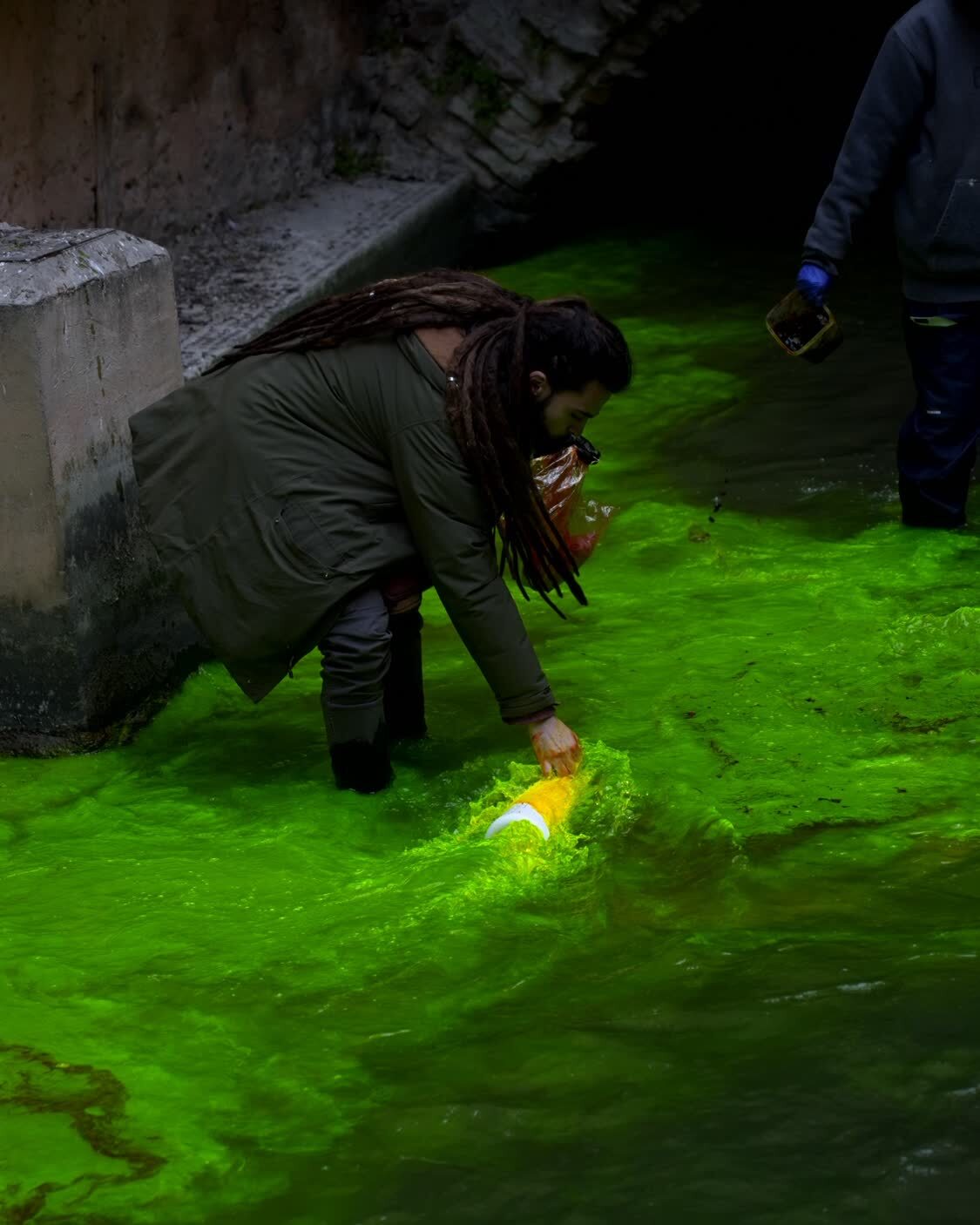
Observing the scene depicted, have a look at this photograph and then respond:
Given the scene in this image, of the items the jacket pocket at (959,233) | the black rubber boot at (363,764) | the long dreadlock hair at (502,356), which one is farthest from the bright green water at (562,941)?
the jacket pocket at (959,233)

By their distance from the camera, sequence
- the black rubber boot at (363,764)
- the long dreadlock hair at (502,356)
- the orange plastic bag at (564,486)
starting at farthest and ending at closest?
the orange plastic bag at (564,486), the black rubber boot at (363,764), the long dreadlock hair at (502,356)

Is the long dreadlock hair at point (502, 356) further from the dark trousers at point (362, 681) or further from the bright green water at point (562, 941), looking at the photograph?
the bright green water at point (562, 941)

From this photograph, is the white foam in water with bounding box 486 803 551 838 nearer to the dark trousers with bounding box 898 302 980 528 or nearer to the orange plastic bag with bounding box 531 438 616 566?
the orange plastic bag with bounding box 531 438 616 566

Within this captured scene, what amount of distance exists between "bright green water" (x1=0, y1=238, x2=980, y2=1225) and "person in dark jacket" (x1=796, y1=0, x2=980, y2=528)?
410 millimetres

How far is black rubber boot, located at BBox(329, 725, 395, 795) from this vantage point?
12.5 ft

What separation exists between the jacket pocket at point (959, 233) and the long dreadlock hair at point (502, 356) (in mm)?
2020

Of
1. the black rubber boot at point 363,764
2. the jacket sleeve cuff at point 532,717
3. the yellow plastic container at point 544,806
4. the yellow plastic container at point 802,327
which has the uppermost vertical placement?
the yellow plastic container at point 802,327

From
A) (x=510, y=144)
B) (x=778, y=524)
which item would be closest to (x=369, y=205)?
(x=510, y=144)

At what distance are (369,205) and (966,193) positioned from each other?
4202mm

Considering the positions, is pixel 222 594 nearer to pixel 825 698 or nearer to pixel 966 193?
pixel 825 698

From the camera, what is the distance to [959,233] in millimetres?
5004

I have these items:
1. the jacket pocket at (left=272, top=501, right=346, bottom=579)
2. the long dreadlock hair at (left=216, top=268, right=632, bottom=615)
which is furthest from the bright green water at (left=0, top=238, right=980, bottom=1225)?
the long dreadlock hair at (left=216, top=268, right=632, bottom=615)

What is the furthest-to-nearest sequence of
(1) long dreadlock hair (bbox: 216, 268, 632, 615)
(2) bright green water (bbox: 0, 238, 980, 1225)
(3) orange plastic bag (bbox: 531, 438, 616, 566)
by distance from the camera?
(3) orange plastic bag (bbox: 531, 438, 616, 566) → (1) long dreadlock hair (bbox: 216, 268, 632, 615) → (2) bright green water (bbox: 0, 238, 980, 1225)

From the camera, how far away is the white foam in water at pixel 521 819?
3.45 meters
